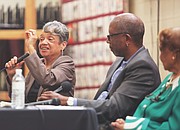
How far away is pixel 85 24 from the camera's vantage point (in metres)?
6.06

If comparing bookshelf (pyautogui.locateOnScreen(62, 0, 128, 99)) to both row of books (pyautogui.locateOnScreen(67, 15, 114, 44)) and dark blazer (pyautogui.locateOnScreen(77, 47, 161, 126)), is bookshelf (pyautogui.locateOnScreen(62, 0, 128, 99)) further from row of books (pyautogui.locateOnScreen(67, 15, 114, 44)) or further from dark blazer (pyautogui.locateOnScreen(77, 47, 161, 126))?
dark blazer (pyautogui.locateOnScreen(77, 47, 161, 126))

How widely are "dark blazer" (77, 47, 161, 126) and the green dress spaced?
16cm

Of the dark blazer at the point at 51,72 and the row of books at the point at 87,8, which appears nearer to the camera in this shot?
the dark blazer at the point at 51,72

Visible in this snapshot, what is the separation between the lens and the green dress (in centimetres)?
300

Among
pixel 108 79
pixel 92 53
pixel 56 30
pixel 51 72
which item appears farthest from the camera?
pixel 92 53

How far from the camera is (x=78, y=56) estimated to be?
614 centimetres

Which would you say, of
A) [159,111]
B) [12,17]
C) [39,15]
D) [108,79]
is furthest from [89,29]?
[159,111]

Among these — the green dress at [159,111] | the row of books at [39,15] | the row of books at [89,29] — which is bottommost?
the green dress at [159,111]

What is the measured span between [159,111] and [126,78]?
0.47 metres

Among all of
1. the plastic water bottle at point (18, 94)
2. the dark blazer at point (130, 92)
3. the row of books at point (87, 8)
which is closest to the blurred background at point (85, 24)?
the row of books at point (87, 8)

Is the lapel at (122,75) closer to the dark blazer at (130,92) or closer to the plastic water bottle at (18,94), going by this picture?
the dark blazer at (130,92)

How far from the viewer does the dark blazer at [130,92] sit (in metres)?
3.44

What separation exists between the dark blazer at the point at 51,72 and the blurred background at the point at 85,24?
4.43 feet

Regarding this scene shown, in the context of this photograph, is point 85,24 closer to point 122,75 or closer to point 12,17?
point 12,17
